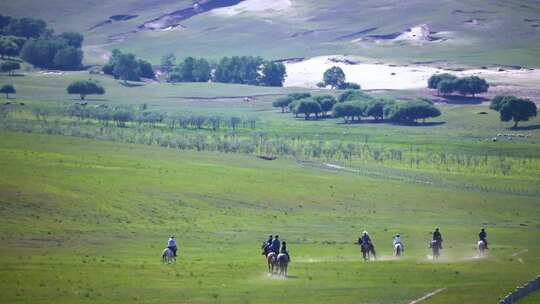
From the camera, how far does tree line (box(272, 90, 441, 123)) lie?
177125 millimetres

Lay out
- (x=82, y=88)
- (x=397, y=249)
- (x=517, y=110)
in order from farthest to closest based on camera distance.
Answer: (x=82, y=88) < (x=517, y=110) < (x=397, y=249)

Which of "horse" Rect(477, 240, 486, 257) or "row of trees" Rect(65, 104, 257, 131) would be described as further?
"row of trees" Rect(65, 104, 257, 131)

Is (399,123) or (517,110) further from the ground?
(517,110)

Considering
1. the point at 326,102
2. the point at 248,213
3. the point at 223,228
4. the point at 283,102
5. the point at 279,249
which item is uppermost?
the point at 279,249

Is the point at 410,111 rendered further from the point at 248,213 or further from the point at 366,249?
the point at 366,249

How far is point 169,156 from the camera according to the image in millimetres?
104812

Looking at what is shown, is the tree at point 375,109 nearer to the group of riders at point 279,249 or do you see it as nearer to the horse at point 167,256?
the group of riders at point 279,249

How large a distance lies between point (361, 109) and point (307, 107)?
9033mm

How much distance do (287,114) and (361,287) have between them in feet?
469

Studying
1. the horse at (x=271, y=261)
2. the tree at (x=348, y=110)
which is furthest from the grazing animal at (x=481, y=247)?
the tree at (x=348, y=110)

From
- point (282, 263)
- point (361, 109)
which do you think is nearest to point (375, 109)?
point (361, 109)

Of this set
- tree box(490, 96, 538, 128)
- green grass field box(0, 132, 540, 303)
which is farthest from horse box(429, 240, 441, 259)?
tree box(490, 96, 538, 128)

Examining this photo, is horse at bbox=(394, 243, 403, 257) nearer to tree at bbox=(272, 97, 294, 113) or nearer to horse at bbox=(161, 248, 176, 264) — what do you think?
horse at bbox=(161, 248, 176, 264)

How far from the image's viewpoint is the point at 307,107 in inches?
7338
